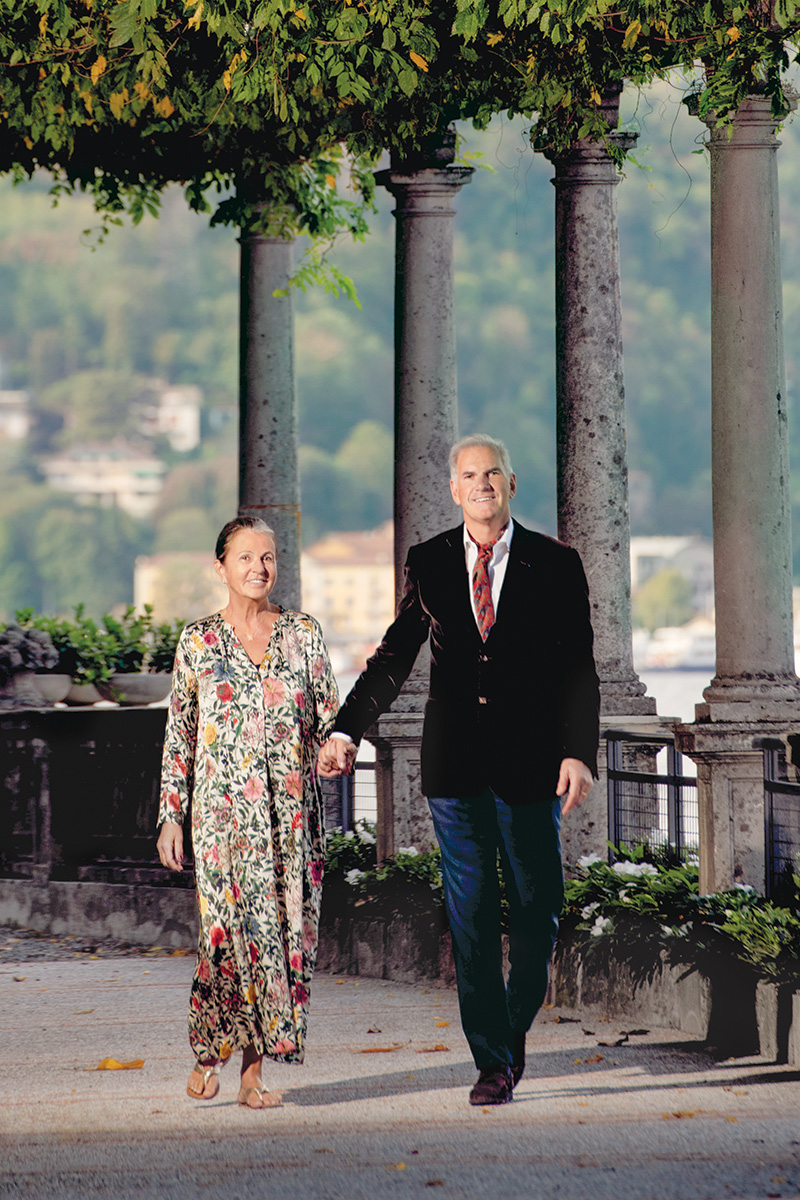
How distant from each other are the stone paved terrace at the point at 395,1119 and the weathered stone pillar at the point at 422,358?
2681 mm

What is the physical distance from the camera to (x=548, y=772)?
18.4 feet

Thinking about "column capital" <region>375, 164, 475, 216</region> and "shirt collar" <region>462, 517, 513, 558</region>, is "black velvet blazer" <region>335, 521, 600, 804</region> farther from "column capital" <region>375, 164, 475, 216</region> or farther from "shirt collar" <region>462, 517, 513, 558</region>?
"column capital" <region>375, 164, 475, 216</region>

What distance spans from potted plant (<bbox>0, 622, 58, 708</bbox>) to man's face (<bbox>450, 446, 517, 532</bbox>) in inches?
236

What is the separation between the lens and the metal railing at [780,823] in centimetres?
703

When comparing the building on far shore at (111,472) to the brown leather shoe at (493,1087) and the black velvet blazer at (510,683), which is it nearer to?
the black velvet blazer at (510,683)

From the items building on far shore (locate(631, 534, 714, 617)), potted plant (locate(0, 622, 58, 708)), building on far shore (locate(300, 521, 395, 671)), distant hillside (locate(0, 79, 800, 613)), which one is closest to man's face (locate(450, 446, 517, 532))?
potted plant (locate(0, 622, 58, 708))

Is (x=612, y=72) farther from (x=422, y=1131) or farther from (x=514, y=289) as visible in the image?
(x=514, y=289)

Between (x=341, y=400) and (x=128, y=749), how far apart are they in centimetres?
10380

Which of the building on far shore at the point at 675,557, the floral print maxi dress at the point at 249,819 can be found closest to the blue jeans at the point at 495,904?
the floral print maxi dress at the point at 249,819

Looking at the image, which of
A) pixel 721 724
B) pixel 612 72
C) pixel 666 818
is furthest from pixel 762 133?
pixel 666 818

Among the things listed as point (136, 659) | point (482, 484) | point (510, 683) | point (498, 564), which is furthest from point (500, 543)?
point (136, 659)

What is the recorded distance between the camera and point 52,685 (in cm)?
1212

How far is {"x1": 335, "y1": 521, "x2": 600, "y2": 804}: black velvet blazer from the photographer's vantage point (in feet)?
18.3

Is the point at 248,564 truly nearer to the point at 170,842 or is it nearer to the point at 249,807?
the point at 249,807
